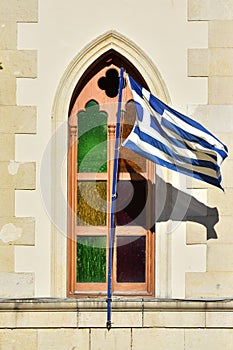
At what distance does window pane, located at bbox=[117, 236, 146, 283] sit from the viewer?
758cm

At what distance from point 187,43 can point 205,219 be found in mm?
1526

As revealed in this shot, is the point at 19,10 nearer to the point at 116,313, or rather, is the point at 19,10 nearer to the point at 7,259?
the point at 7,259

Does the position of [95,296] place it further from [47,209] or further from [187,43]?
[187,43]

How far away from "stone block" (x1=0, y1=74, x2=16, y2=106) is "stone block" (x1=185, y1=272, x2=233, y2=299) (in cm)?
218

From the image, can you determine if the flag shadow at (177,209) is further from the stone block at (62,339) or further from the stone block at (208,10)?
the stone block at (208,10)

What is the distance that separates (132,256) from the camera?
24.9ft

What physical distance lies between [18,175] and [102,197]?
776 mm

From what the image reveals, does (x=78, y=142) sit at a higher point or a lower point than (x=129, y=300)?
higher

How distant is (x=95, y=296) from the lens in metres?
7.52

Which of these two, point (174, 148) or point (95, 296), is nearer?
point (174, 148)

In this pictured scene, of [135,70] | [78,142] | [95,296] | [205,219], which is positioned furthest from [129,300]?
[135,70]

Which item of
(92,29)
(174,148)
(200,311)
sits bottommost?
(200,311)

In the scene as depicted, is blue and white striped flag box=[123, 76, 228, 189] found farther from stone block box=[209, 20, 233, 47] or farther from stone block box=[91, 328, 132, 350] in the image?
stone block box=[91, 328, 132, 350]

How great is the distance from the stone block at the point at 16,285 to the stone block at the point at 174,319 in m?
1.03
